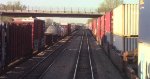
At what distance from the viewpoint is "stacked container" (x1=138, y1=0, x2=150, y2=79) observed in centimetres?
1336

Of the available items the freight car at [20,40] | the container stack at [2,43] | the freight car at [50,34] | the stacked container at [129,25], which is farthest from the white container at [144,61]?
the freight car at [50,34]

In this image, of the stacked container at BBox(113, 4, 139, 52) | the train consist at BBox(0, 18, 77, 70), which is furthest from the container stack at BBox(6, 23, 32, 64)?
the stacked container at BBox(113, 4, 139, 52)

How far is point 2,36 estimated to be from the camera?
19.5 metres

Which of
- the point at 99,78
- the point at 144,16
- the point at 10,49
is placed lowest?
the point at 99,78

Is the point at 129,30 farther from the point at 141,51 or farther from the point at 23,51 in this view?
the point at 23,51

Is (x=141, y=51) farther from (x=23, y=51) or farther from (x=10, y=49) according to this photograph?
(x=23, y=51)

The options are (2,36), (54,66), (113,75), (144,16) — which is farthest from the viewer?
(54,66)

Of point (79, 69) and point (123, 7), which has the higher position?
point (123, 7)

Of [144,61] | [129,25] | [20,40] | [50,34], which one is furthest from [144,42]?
[50,34]

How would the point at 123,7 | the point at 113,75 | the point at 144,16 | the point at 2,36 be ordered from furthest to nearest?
the point at 113,75
the point at 123,7
the point at 2,36
the point at 144,16

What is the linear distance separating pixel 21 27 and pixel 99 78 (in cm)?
771

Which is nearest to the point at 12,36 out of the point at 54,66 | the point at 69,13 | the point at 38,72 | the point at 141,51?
the point at 38,72

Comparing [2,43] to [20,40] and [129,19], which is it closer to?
[20,40]

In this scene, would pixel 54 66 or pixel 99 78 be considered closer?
pixel 99 78
